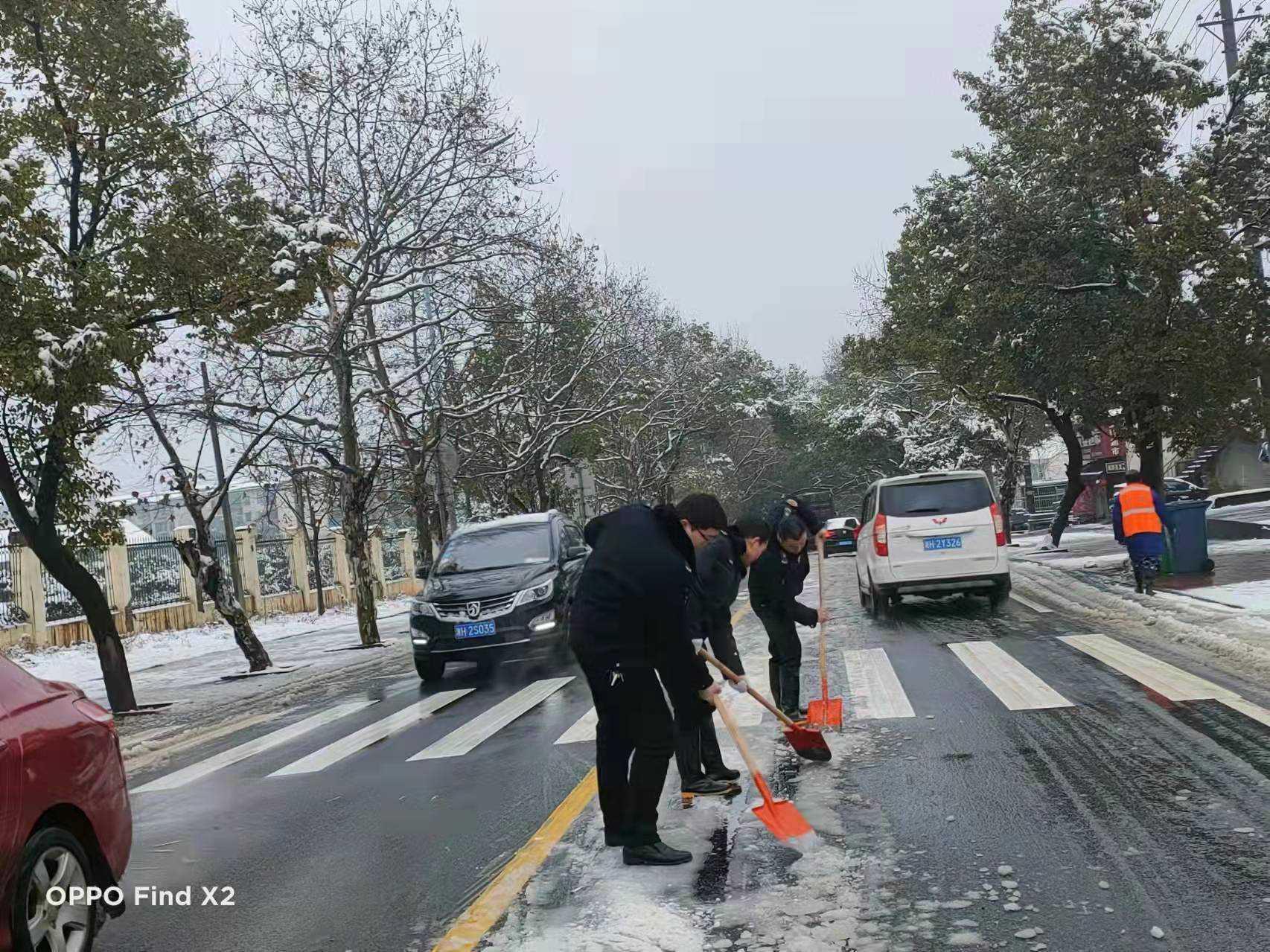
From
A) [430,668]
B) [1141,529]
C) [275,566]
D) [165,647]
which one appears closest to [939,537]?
[1141,529]

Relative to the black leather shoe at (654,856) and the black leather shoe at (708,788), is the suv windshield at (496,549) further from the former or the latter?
the black leather shoe at (654,856)

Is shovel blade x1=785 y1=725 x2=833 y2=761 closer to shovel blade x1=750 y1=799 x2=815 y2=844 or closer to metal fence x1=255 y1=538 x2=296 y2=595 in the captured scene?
shovel blade x1=750 y1=799 x2=815 y2=844

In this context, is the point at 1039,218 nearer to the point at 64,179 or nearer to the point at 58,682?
the point at 64,179

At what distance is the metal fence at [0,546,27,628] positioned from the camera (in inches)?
745

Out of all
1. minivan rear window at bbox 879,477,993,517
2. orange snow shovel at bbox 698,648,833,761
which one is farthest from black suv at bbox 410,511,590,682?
orange snow shovel at bbox 698,648,833,761

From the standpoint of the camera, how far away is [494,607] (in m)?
12.7

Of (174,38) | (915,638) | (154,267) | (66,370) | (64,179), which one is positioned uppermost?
(174,38)

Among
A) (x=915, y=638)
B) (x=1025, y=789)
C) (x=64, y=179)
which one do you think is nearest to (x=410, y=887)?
(x=1025, y=789)

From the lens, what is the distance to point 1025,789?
5703 millimetres

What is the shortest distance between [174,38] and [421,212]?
6828mm

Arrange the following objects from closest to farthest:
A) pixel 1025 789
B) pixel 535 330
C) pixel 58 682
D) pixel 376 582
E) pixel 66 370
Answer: pixel 58 682, pixel 1025 789, pixel 66 370, pixel 535 330, pixel 376 582

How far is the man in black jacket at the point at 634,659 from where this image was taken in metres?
4.93

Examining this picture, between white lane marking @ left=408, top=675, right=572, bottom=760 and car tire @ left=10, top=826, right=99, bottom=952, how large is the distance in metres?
4.07

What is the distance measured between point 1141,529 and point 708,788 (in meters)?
9.99
